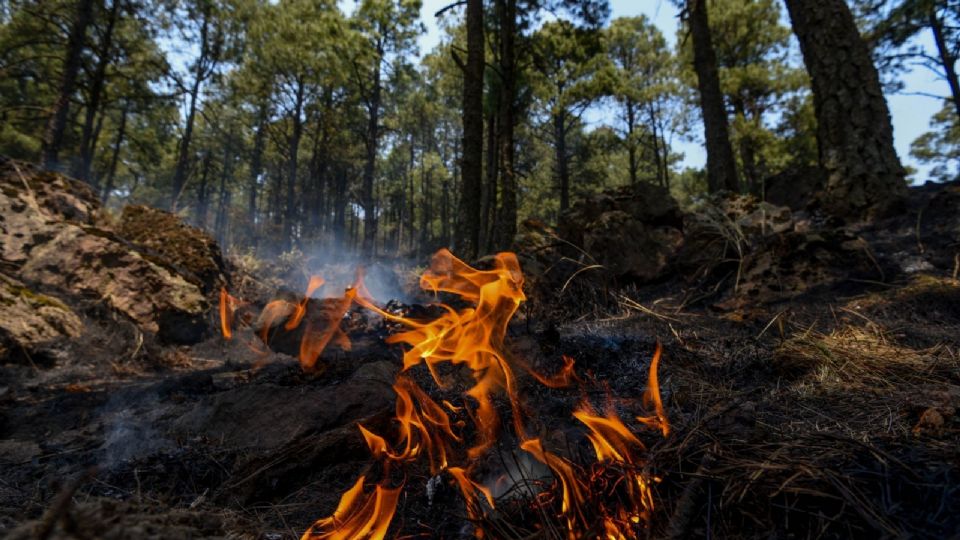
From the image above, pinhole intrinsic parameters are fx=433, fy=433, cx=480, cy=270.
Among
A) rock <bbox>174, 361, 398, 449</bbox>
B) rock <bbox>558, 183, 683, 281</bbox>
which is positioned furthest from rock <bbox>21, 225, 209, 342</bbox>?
rock <bbox>558, 183, 683, 281</bbox>

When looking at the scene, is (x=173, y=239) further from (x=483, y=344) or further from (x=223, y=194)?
(x=223, y=194)

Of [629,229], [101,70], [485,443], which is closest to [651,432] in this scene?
[485,443]

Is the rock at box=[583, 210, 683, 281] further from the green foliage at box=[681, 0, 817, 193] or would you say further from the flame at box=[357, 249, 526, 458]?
the green foliage at box=[681, 0, 817, 193]

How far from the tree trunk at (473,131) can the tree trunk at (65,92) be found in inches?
387

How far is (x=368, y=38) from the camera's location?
20906 millimetres

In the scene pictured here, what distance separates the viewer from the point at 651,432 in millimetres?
1949

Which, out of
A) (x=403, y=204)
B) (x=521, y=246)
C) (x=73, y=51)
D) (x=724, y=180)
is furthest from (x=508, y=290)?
(x=403, y=204)

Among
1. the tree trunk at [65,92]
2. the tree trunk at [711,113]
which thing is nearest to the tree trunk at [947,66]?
the tree trunk at [711,113]

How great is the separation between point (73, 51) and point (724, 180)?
52.6 feet

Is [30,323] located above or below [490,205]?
below

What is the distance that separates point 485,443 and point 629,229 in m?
4.51

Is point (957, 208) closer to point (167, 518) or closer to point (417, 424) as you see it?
point (417, 424)

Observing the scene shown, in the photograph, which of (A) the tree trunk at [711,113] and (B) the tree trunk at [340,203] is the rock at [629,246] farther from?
(B) the tree trunk at [340,203]

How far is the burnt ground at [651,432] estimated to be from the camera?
1.28 metres
